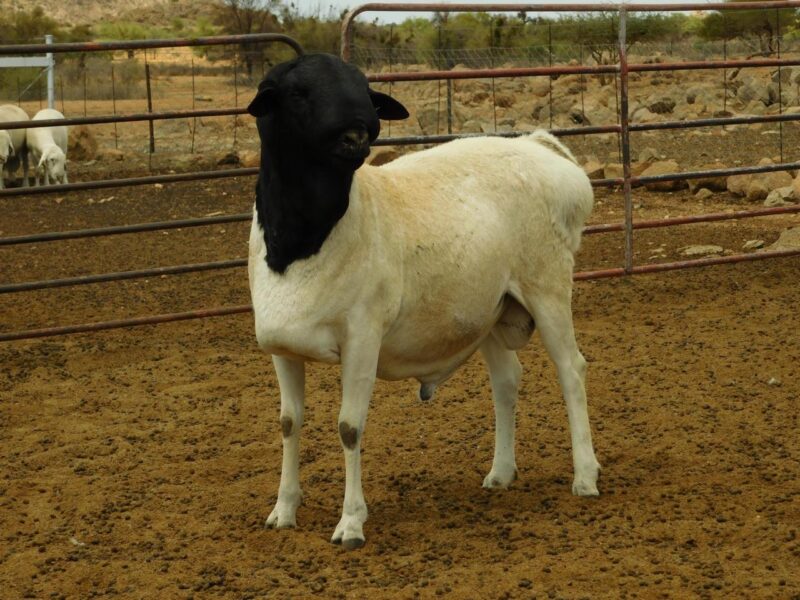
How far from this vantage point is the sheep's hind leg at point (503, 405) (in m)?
5.64

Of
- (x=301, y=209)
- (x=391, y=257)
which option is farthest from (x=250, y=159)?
(x=301, y=209)

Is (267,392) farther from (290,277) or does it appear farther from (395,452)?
(290,277)

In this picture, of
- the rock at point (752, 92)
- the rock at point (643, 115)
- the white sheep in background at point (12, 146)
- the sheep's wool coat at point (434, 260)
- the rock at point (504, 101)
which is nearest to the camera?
the sheep's wool coat at point (434, 260)

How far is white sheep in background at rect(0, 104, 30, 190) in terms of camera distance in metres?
17.5

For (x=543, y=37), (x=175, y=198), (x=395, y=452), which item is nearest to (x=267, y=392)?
(x=395, y=452)

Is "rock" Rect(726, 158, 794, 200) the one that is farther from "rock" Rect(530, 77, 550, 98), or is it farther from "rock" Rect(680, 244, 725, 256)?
"rock" Rect(530, 77, 550, 98)

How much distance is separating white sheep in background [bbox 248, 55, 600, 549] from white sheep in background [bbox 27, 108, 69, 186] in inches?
486

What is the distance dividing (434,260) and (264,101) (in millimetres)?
988

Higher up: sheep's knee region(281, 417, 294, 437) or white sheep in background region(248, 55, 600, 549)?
white sheep in background region(248, 55, 600, 549)

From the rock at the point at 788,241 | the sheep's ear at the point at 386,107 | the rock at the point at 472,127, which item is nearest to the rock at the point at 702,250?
the rock at the point at 788,241

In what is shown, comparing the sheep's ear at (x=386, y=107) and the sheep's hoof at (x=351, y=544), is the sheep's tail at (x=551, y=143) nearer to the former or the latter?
the sheep's ear at (x=386, y=107)

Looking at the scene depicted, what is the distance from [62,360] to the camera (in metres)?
8.12

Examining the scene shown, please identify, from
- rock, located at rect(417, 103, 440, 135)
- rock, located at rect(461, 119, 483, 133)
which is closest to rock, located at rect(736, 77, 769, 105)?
rock, located at rect(461, 119, 483, 133)

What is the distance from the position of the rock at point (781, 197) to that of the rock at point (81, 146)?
1167 cm
